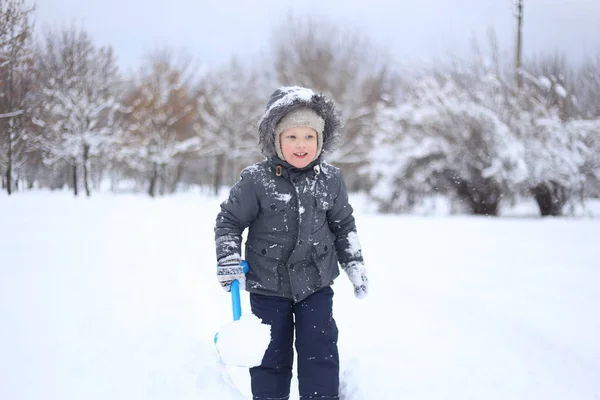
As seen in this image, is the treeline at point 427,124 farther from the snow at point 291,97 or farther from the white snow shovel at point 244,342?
the white snow shovel at point 244,342

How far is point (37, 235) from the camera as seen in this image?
5.43 metres

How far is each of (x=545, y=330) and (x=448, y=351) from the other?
2.08ft

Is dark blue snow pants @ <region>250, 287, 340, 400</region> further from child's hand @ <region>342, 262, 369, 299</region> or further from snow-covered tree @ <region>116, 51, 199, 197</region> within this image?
snow-covered tree @ <region>116, 51, 199, 197</region>

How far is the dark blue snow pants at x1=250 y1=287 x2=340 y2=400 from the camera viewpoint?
2062 millimetres

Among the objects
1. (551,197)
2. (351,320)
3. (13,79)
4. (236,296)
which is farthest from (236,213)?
(551,197)

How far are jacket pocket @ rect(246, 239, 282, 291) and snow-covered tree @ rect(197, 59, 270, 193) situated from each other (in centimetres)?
2253

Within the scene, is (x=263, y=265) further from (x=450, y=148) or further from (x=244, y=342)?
(x=450, y=148)

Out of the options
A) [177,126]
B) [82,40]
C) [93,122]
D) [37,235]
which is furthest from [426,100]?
[177,126]

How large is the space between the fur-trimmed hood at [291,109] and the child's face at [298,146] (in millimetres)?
76

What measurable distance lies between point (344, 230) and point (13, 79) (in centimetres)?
453

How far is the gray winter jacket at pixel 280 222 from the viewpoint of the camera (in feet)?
6.90

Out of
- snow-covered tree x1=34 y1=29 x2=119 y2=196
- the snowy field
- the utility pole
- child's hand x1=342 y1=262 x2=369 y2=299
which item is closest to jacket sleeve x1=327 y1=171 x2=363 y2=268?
child's hand x1=342 y1=262 x2=369 y2=299

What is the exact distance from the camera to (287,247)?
2119 millimetres

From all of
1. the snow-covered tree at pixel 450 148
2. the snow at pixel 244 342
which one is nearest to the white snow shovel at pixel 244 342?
the snow at pixel 244 342
